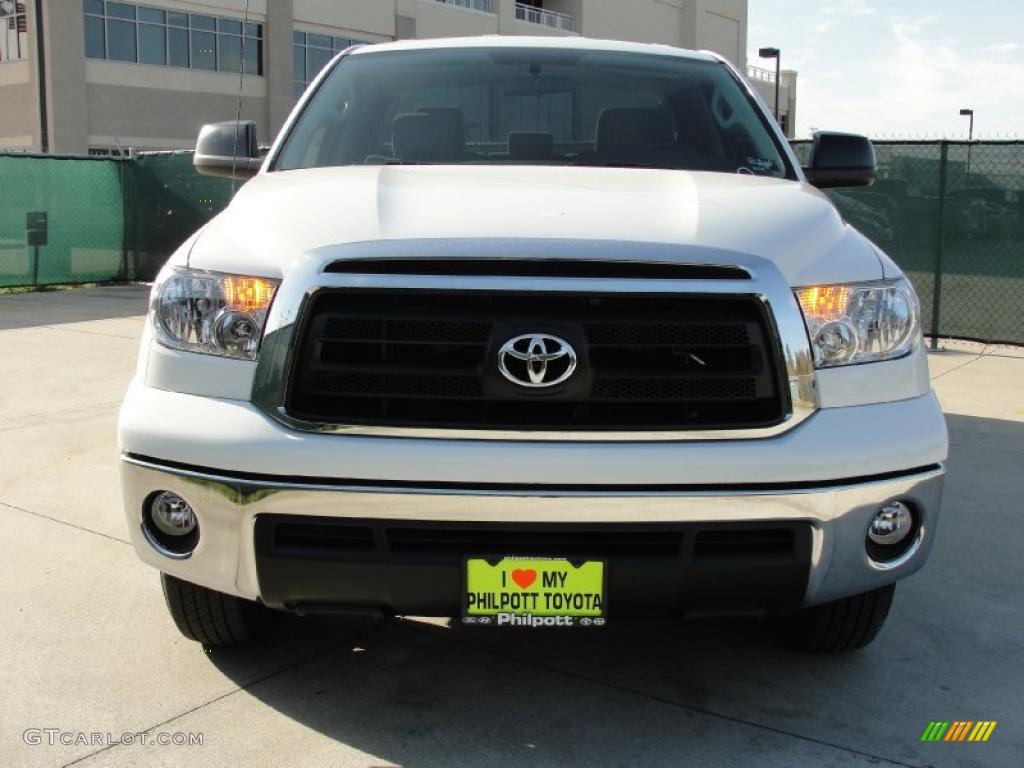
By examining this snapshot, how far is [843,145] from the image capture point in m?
4.39

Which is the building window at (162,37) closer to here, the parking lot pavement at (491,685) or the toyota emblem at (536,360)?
the parking lot pavement at (491,685)

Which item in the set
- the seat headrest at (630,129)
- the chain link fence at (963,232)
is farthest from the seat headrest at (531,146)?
the chain link fence at (963,232)

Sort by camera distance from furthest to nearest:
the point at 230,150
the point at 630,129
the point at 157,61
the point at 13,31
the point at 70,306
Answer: the point at 157,61 → the point at 13,31 → the point at 70,306 → the point at 230,150 → the point at 630,129

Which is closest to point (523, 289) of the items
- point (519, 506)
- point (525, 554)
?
point (519, 506)

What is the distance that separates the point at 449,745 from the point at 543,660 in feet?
1.90

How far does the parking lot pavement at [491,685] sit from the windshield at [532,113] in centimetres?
161

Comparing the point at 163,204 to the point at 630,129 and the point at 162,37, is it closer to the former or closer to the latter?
the point at 630,129

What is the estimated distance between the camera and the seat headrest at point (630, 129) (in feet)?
13.5

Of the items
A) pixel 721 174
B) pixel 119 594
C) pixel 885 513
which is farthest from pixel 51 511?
pixel 885 513

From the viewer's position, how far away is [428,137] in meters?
4.06

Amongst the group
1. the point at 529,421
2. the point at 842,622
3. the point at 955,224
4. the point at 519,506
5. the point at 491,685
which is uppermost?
the point at 955,224

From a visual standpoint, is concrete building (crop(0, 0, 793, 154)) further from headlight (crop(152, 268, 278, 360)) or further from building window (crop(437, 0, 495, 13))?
headlight (crop(152, 268, 278, 360))

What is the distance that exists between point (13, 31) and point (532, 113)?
114ft

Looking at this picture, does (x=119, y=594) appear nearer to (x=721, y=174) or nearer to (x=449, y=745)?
(x=449, y=745)
